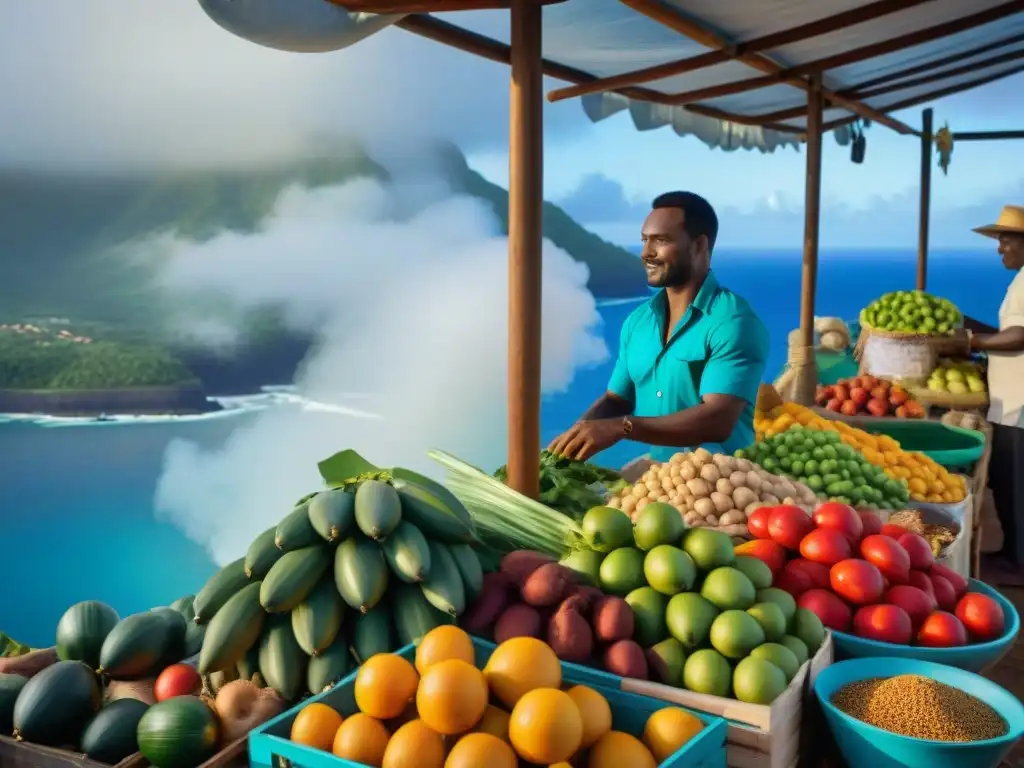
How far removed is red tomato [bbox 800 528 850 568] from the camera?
188cm

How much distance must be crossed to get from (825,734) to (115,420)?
779 cm

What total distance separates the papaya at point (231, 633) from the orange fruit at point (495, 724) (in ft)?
1.52

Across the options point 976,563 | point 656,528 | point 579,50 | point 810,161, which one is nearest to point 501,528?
point 656,528

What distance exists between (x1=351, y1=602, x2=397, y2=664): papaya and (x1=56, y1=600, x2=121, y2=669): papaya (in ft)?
1.52

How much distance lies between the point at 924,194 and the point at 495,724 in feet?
27.7

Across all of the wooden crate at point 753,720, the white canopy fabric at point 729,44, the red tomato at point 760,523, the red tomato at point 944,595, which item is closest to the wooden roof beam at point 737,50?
the white canopy fabric at point 729,44

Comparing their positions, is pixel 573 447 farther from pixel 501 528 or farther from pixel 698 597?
pixel 698 597

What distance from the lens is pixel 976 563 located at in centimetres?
376

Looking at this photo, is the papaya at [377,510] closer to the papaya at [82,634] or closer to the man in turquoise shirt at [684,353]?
the papaya at [82,634]

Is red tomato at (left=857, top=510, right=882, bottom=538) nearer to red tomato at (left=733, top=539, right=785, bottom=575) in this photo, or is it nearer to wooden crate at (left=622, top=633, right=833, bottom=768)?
red tomato at (left=733, top=539, right=785, bottom=575)

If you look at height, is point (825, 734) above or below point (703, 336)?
below

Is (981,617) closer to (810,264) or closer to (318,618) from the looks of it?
(318,618)

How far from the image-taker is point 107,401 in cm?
827

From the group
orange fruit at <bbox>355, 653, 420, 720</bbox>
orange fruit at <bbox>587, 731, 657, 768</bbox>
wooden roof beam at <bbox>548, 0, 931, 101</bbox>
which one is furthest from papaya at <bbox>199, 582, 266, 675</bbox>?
wooden roof beam at <bbox>548, 0, 931, 101</bbox>
